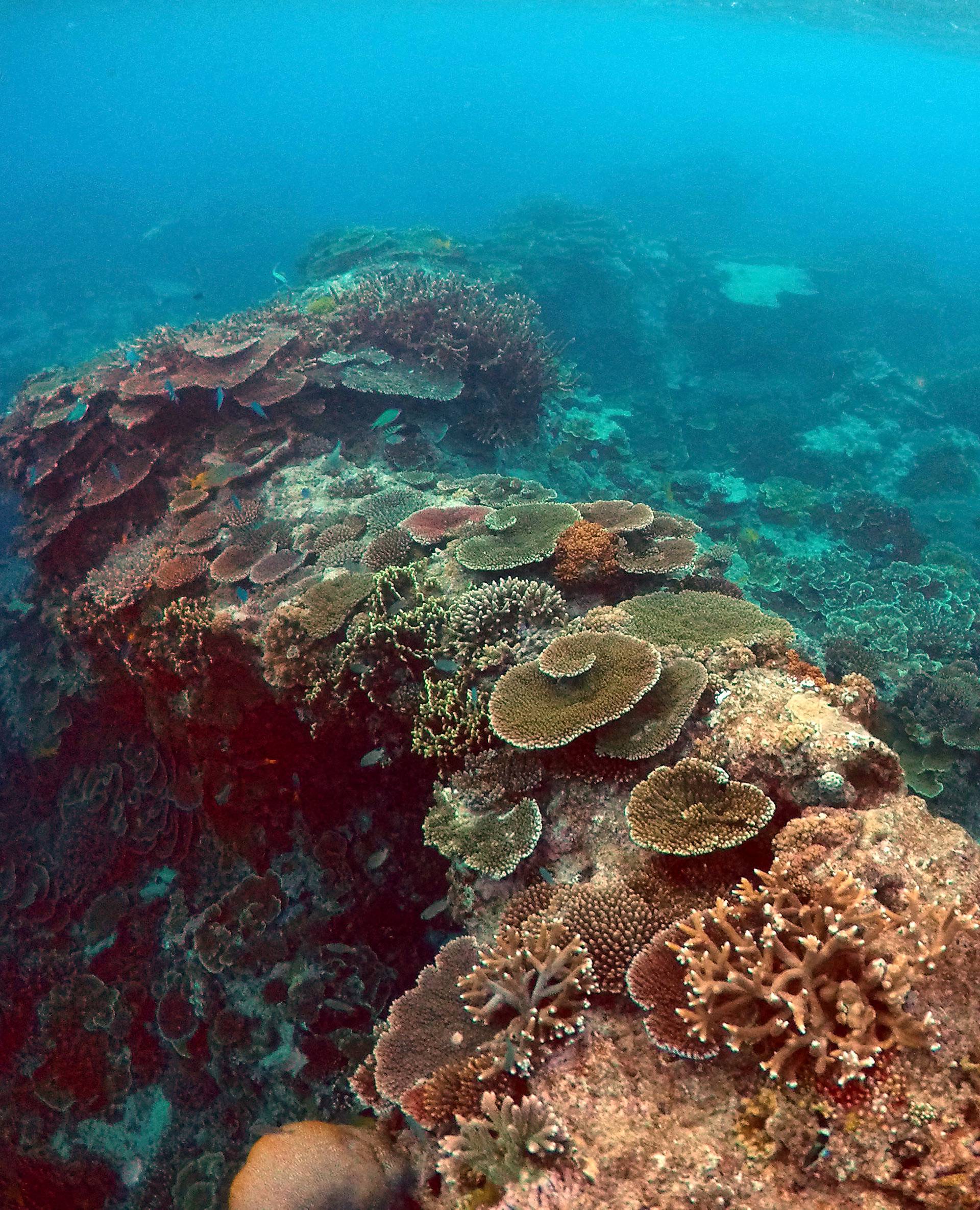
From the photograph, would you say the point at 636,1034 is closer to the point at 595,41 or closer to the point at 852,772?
the point at 852,772

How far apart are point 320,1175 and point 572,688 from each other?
310 centimetres

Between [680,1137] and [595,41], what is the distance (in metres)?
146

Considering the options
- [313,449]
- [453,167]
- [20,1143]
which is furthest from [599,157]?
[20,1143]

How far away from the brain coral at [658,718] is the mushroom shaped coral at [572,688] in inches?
7.5

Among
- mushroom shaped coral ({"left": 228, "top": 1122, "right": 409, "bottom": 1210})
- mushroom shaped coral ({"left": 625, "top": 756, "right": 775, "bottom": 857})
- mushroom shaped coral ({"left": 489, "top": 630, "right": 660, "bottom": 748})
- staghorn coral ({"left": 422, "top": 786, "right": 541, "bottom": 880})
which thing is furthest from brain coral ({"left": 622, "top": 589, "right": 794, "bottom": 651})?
mushroom shaped coral ({"left": 228, "top": 1122, "right": 409, "bottom": 1210})

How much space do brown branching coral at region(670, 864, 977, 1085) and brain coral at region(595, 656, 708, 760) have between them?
4.01 feet

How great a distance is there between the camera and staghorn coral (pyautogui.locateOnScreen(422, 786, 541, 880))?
4082 millimetres

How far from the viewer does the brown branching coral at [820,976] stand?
7.98 ft

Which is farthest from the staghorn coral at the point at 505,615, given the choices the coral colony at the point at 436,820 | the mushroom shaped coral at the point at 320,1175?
the mushroom shaped coral at the point at 320,1175

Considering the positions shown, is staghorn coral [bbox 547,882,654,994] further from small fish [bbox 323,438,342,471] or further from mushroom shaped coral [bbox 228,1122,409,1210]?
small fish [bbox 323,438,342,471]

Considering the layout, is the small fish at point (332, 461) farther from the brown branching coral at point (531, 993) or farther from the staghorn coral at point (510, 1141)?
the staghorn coral at point (510, 1141)

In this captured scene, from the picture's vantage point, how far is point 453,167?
2431 inches

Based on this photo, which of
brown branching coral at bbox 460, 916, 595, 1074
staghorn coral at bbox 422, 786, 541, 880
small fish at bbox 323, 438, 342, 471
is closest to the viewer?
brown branching coral at bbox 460, 916, 595, 1074

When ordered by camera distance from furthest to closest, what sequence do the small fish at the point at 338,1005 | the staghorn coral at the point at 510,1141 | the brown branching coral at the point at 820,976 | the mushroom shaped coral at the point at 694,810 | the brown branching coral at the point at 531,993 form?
the small fish at the point at 338,1005 < the mushroom shaped coral at the point at 694,810 < the brown branching coral at the point at 531,993 < the staghorn coral at the point at 510,1141 < the brown branching coral at the point at 820,976
